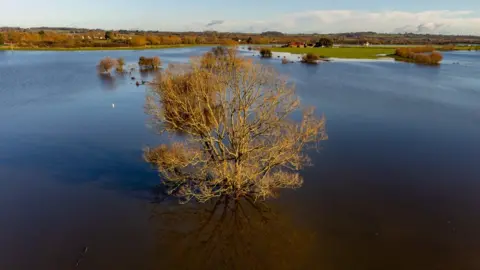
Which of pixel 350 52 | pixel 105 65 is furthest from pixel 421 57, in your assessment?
pixel 105 65

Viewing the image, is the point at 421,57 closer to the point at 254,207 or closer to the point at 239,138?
the point at 239,138

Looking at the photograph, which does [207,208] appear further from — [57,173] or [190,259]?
[57,173]

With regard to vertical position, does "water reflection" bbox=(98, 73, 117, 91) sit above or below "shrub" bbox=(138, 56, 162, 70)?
below

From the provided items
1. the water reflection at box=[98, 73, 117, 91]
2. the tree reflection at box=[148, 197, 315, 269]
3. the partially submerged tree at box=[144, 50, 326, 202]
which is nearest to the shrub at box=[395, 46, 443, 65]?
the water reflection at box=[98, 73, 117, 91]

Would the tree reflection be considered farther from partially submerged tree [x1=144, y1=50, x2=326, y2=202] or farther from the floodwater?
partially submerged tree [x1=144, y1=50, x2=326, y2=202]

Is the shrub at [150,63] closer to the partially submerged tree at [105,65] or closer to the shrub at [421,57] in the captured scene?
the partially submerged tree at [105,65]
